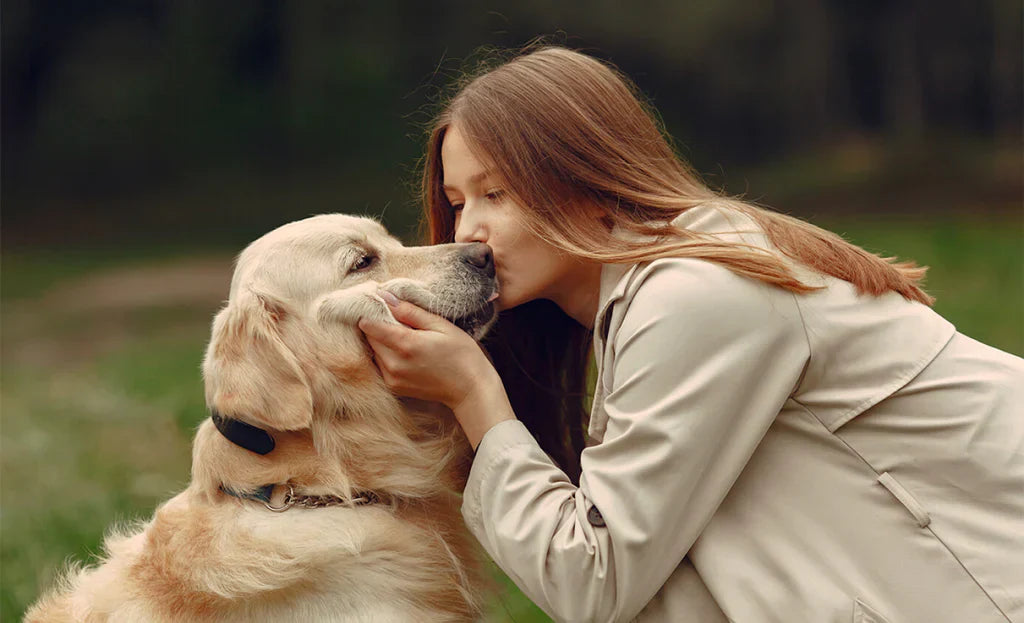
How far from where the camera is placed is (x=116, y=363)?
30.0 feet

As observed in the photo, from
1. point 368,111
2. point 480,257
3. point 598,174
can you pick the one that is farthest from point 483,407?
point 368,111

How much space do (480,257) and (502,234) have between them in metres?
0.08

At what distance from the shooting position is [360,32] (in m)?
16.8

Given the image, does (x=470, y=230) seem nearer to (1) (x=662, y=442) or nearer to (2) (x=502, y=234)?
(2) (x=502, y=234)

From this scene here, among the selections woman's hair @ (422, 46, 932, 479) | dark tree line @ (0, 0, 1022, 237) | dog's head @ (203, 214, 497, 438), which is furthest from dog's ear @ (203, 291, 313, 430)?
dark tree line @ (0, 0, 1022, 237)

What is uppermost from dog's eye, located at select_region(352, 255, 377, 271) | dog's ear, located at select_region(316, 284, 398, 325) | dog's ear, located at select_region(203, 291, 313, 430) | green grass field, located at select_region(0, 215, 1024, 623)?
dog's eye, located at select_region(352, 255, 377, 271)

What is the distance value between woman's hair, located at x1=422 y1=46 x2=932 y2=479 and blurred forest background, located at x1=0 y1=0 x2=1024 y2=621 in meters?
10.4

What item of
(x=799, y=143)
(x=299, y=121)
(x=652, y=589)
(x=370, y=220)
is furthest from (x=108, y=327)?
(x=799, y=143)

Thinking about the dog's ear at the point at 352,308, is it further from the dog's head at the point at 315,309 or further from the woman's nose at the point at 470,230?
the woman's nose at the point at 470,230

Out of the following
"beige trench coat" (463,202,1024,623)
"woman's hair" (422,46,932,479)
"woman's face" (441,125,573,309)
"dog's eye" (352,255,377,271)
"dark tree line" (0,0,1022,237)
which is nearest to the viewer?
"beige trench coat" (463,202,1024,623)

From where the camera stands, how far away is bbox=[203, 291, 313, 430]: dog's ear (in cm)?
245

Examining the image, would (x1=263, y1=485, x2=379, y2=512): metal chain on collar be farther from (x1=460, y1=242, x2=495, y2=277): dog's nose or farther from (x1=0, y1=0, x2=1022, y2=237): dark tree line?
(x1=0, y1=0, x2=1022, y2=237): dark tree line

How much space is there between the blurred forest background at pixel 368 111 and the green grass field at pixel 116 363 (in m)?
0.13

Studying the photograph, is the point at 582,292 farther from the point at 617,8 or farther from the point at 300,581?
the point at 617,8
